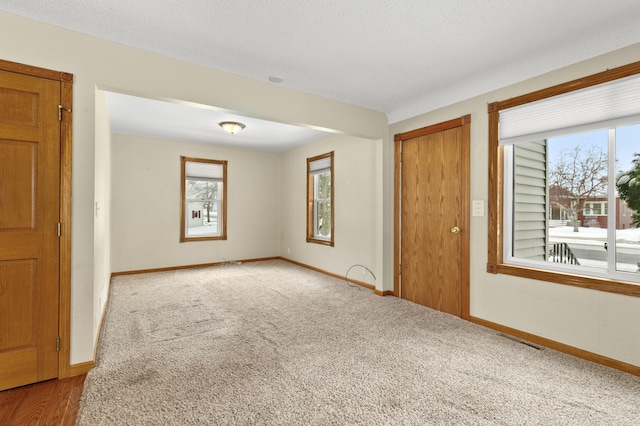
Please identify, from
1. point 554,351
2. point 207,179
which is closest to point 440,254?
point 554,351

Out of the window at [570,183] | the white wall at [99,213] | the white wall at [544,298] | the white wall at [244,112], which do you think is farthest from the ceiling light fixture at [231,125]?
the window at [570,183]

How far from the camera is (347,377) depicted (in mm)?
2234

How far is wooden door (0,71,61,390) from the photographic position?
6.86 feet

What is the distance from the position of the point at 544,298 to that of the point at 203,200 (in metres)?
5.94

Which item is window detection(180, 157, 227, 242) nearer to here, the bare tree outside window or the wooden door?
the wooden door

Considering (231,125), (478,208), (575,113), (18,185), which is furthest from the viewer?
(231,125)

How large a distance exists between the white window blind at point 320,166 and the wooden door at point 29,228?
4.08 m

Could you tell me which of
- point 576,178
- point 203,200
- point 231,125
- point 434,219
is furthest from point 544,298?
point 203,200

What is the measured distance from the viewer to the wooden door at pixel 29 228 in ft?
6.86

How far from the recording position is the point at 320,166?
5.97 meters

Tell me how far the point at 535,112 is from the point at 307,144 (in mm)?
4140

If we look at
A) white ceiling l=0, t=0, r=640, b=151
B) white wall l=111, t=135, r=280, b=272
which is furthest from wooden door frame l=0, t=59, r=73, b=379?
white wall l=111, t=135, r=280, b=272

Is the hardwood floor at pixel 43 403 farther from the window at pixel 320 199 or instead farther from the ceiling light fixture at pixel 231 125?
the window at pixel 320 199

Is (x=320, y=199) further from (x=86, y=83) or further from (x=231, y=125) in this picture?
(x=86, y=83)
